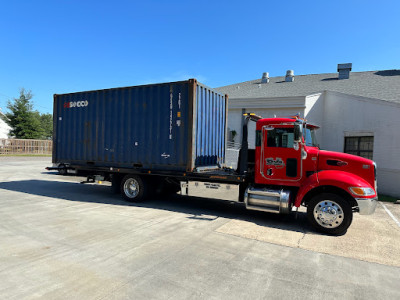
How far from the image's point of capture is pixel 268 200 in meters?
6.61

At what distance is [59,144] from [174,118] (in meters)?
5.46

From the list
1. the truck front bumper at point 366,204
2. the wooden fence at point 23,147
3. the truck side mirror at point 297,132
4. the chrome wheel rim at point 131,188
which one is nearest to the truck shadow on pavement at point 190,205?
the chrome wheel rim at point 131,188

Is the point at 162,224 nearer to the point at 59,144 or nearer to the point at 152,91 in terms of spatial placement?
the point at 152,91

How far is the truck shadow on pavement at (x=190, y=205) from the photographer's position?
23.0ft

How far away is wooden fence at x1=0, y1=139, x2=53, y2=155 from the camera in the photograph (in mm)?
32594

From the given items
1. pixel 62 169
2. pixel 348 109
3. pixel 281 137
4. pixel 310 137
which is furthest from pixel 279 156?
pixel 348 109

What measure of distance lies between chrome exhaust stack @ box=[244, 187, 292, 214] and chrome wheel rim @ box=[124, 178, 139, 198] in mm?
3849

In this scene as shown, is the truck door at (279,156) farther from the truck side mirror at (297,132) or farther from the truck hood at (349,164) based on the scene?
the truck hood at (349,164)

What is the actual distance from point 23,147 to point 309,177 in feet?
124

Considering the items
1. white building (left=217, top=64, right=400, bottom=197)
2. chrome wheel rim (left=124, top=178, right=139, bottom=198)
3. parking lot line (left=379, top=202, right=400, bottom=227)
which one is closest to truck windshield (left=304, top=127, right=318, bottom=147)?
parking lot line (left=379, top=202, right=400, bottom=227)

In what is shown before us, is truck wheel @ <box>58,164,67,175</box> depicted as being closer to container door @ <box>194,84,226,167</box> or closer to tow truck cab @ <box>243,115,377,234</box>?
container door @ <box>194,84,226,167</box>

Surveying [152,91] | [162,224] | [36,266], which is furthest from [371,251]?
[152,91]

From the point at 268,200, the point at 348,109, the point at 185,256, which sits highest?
the point at 348,109

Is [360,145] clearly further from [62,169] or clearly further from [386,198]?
[62,169]
